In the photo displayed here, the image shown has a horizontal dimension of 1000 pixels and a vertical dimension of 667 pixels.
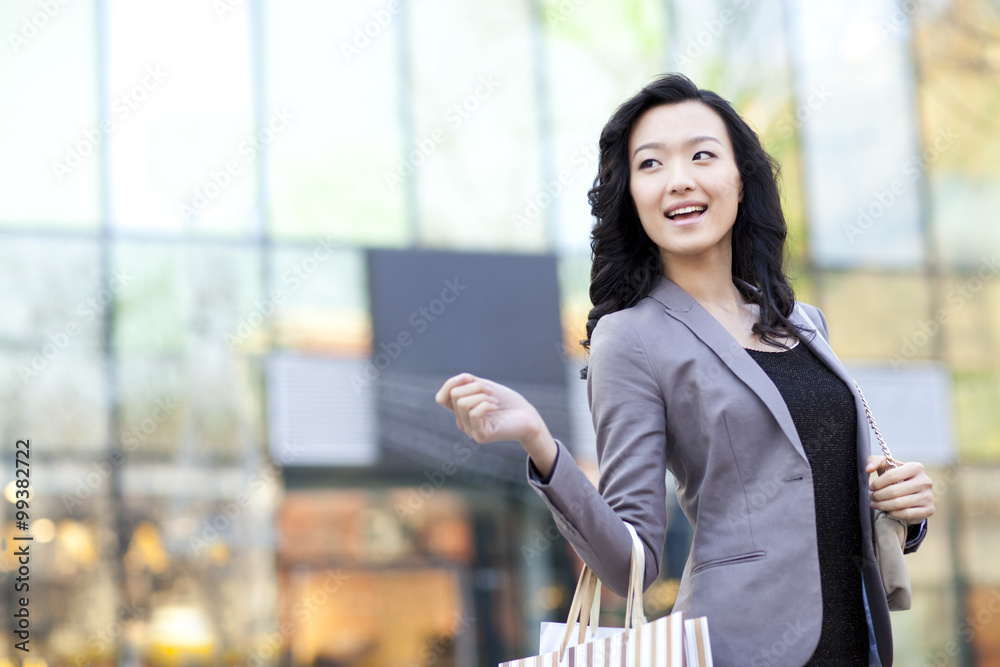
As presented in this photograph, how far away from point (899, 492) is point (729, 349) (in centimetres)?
33

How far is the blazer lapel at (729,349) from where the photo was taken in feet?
5.12

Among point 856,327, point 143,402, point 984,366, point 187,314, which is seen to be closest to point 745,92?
point 856,327

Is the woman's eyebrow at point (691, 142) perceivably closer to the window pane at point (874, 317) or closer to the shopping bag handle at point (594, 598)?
the shopping bag handle at point (594, 598)

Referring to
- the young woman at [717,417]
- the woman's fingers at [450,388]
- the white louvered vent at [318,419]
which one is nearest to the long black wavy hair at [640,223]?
the young woman at [717,417]

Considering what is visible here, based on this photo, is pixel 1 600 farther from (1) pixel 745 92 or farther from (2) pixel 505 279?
(1) pixel 745 92

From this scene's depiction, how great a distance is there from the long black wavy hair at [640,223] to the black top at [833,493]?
0.36ft

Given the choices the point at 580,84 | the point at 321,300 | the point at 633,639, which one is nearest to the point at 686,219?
the point at 633,639

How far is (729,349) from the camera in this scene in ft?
5.32

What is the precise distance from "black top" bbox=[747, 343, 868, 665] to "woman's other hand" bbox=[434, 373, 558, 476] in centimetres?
48

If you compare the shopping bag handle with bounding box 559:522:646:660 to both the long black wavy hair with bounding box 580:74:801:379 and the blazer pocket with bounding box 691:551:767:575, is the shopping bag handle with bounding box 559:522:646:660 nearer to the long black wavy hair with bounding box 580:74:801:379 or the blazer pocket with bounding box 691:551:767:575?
the blazer pocket with bounding box 691:551:767:575

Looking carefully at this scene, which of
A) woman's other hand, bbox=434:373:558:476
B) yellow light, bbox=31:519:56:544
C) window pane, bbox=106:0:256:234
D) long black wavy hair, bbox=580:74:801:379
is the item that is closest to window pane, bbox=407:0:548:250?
window pane, bbox=106:0:256:234

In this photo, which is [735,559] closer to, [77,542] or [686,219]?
[686,219]

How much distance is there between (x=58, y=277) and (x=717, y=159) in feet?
26.4

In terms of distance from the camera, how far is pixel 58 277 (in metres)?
8.70
